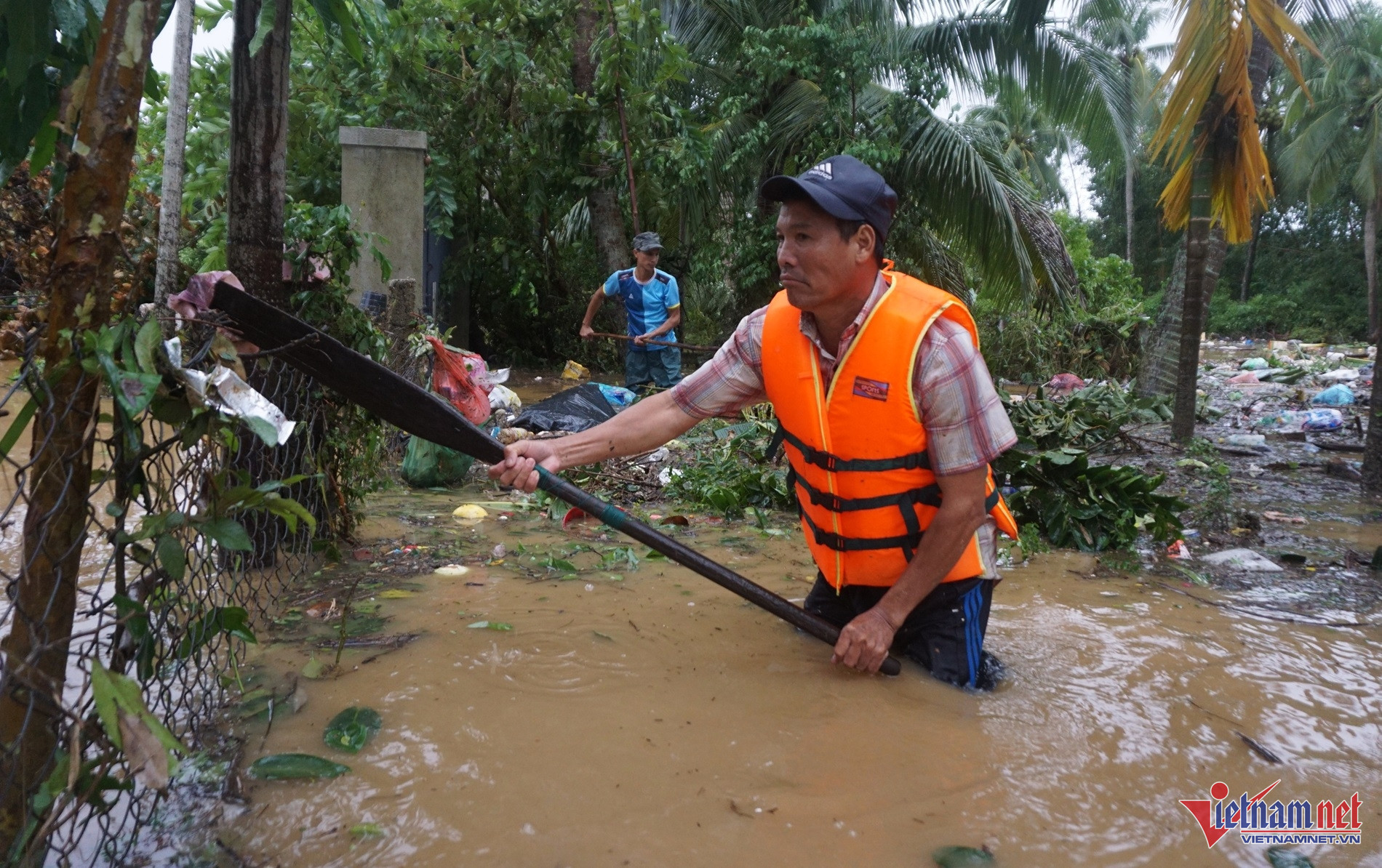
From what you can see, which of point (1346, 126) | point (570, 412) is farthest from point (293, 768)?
point (1346, 126)

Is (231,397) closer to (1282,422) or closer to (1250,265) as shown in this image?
(1282,422)

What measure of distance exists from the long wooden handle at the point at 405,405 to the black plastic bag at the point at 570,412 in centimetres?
370

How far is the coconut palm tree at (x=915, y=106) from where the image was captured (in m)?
10.0

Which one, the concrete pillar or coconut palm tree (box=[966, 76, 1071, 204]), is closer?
the concrete pillar

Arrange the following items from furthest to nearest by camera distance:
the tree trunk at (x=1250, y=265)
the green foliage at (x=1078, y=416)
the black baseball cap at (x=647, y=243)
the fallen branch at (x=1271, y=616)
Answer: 1. the tree trunk at (x=1250, y=265)
2. the black baseball cap at (x=647, y=243)
3. the green foliage at (x=1078, y=416)
4. the fallen branch at (x=1271, y=616)

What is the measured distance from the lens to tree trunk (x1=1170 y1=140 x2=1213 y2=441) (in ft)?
20.3

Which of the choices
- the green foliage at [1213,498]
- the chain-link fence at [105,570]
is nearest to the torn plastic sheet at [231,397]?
the chain-link fence at [105,570]

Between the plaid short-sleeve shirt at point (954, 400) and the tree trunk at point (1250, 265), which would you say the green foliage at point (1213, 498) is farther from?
the tree trunk at point (1250, 265)

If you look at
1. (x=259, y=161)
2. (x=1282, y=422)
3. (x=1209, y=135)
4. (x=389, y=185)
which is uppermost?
(x=1209, y=135)

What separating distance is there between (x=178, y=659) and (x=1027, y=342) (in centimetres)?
1208

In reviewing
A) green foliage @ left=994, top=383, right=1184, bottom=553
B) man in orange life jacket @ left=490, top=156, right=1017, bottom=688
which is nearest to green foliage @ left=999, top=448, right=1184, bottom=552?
green foliage @ left=994, top=383, right=1184, bottom=553

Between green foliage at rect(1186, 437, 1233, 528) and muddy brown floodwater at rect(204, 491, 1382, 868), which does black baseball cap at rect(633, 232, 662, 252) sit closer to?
green foliage at rect(1186, 437, 1233, 528)

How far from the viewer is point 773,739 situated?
2314mm

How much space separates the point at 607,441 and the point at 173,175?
51.5 inches
